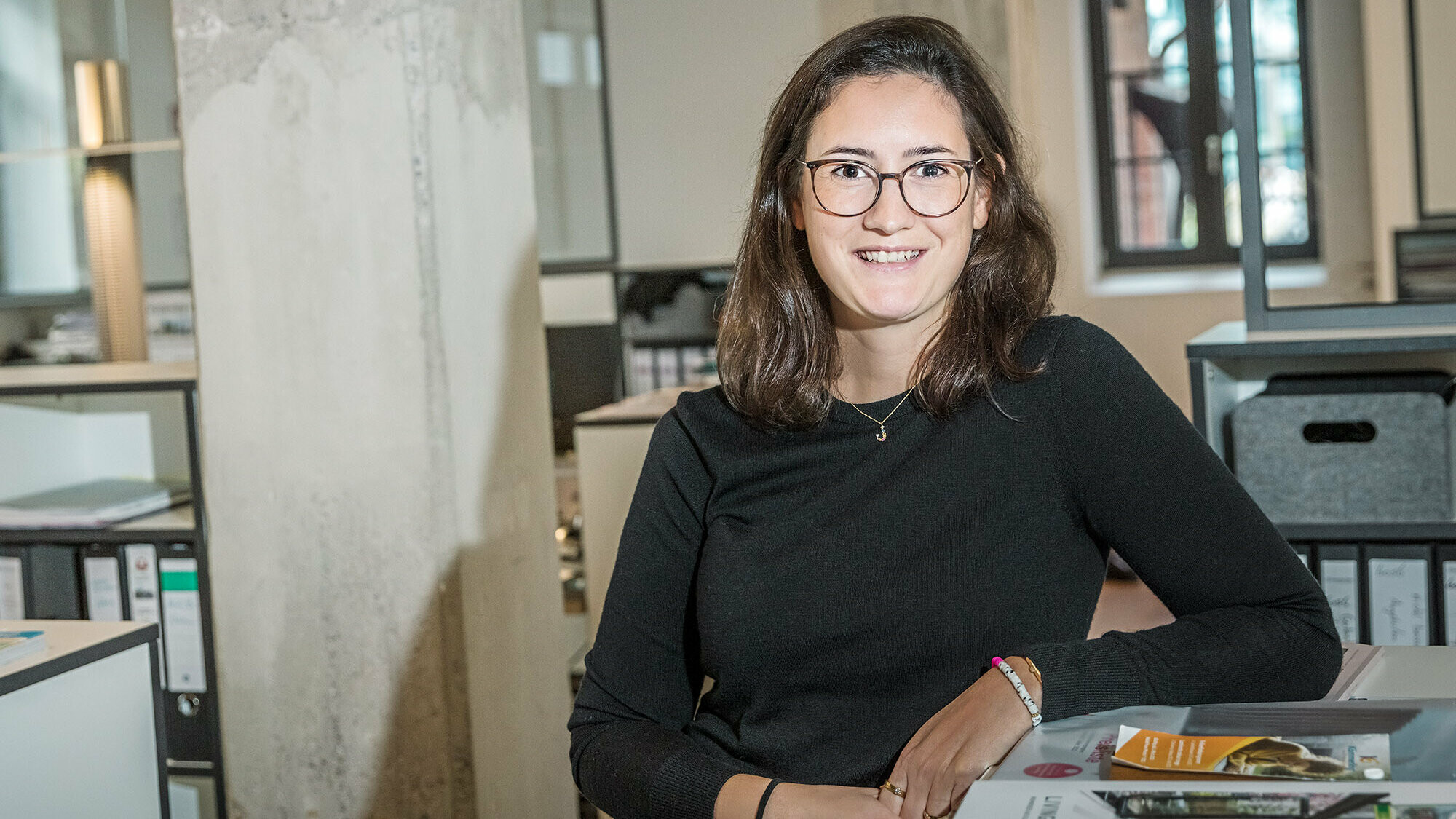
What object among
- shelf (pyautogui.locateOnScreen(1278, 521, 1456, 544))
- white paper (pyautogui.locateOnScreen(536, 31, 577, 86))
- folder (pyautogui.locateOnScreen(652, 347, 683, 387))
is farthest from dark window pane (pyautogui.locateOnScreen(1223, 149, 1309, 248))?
white paper (pyautogui.locateOnScreen(536, 31, 577, 86))

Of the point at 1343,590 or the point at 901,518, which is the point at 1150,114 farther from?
the point at 901,518

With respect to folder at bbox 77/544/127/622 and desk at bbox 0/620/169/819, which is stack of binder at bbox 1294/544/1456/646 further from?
folder at bbox 77/544/127/622

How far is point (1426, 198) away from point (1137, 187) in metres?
2.05

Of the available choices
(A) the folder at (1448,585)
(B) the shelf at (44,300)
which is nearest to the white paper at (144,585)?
(B) the shelf at (44,300)

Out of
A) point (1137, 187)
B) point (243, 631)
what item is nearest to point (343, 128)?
point (243, 631)

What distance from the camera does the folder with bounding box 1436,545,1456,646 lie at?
1.72 metres

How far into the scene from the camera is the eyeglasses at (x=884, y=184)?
3.76ft

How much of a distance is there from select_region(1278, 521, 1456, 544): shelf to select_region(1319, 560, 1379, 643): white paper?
0.12 ft

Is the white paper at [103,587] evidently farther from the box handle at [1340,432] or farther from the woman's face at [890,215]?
the box handle at [1340,432]

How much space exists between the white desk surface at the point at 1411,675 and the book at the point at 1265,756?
7.9 inches

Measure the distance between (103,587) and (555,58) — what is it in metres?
4.02

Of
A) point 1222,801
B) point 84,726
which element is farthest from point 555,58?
point 1222,801

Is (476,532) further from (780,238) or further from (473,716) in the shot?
(780,238)

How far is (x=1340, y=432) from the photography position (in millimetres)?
1771
